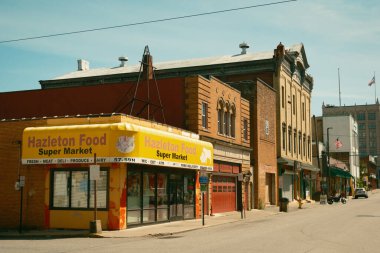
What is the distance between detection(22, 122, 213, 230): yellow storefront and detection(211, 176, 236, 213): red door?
26.3ft

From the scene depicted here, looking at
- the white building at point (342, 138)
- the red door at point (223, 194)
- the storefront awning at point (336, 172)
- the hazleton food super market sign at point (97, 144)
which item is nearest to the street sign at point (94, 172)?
the hazleton food super market sign at point (97, 144)

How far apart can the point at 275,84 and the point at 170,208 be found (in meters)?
24.4

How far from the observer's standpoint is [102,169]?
921 inches

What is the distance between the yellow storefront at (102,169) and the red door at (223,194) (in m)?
8.03

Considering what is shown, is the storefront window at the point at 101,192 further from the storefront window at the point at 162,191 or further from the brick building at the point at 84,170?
the storefront window at the point at 162,191

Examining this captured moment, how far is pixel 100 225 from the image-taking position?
71.0 ft

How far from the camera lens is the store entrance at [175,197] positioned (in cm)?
2780

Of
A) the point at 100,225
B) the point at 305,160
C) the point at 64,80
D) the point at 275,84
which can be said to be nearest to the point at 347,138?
the point at 305,160

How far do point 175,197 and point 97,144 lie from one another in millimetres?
7173

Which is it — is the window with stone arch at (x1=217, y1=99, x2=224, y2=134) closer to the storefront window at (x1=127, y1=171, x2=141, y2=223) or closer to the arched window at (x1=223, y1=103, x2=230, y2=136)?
the arched window at (x1=223, y1=103, x2=230, y2=136)

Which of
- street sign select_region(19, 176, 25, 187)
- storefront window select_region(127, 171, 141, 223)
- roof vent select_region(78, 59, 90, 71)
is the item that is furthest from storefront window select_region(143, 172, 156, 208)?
roof vent select_region(78, 59, 90, 71)

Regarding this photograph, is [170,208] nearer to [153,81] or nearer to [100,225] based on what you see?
[100,225]

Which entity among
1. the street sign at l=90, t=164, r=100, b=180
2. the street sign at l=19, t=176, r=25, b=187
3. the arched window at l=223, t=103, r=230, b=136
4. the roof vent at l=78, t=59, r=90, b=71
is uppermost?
the roof vent at l=78, t=59, r=90, b=71

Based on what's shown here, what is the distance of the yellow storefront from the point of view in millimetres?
22578
